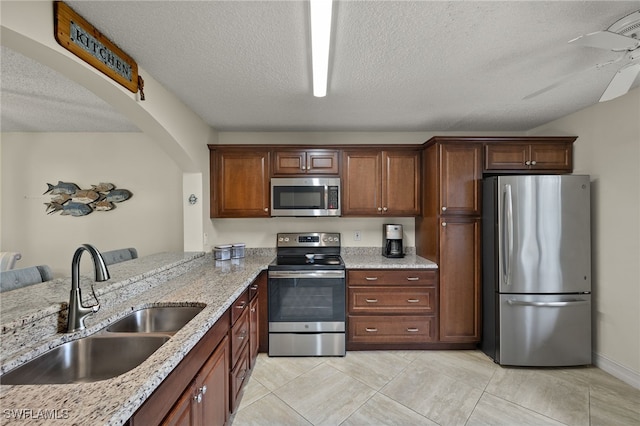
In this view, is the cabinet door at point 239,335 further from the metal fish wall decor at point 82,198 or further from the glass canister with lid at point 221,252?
the metal fish wall decor at point 82,198

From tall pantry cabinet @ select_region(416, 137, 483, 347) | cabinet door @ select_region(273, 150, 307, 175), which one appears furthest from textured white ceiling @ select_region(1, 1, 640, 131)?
tall pantry cabinet @ select_region(416, 137, 483, 347)

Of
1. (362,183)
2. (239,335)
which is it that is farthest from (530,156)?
(239,335)

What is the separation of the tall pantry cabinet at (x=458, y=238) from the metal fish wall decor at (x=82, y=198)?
385 cm

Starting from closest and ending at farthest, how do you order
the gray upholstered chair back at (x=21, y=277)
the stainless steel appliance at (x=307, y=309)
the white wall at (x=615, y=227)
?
1. the gray upholstered chair back at (x=21, y=277)
2. the white wall at (x=615, y=227)
3. the stainless steel appliance at (x=307, y=309)

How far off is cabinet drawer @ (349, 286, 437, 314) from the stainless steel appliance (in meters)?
0.15

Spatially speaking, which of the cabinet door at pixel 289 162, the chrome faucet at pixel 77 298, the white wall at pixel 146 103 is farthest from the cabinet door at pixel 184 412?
the cabinet door at pixel 289 162

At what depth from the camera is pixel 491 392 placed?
2.08 meters

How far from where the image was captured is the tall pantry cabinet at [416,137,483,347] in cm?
265

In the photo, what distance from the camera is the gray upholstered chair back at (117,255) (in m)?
2.66

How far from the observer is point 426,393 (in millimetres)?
2061

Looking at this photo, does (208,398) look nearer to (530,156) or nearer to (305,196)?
(305,196)

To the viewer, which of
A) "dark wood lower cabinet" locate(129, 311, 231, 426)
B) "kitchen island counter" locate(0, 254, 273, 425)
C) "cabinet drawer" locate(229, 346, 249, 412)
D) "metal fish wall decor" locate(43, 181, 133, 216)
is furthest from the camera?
"metal fish wall decor" locate(43, 181, 133, 216)

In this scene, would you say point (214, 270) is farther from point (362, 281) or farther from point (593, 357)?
point (593, 357)

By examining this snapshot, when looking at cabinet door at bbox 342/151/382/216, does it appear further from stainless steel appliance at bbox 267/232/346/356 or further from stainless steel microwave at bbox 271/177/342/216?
stainless steel appliance at bbox 267/232/346/356
